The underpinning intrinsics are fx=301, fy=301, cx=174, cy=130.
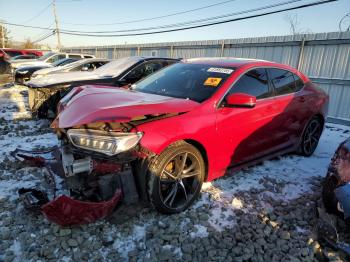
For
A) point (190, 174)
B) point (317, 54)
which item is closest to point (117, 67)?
point (190, 174)

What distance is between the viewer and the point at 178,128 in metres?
3.04

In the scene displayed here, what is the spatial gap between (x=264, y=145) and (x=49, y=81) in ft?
15.7

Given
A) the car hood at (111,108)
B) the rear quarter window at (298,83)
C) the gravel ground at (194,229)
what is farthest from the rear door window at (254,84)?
the gravel ground at (194,229)

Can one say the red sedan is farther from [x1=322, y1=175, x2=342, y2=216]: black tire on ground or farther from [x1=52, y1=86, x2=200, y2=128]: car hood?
[x1=322, y1=175, x2=342, y2=216]: black tire on ground

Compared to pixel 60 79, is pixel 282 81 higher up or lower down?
higher up

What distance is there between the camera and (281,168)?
15.6 ft

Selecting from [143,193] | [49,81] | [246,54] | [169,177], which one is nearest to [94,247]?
[143,193]

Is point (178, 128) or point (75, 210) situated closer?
point (75, 210)

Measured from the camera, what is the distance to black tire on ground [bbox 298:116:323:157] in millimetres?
5152

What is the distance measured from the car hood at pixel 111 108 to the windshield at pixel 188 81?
0.92 ft

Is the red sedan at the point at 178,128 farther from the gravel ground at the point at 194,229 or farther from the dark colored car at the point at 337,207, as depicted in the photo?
the dark colored car at the point at 337,207

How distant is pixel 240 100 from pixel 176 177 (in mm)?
1118

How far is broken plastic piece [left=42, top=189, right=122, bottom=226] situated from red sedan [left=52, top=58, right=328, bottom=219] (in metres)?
0.12

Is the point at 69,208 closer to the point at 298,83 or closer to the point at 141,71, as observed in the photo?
the point at 298,83
